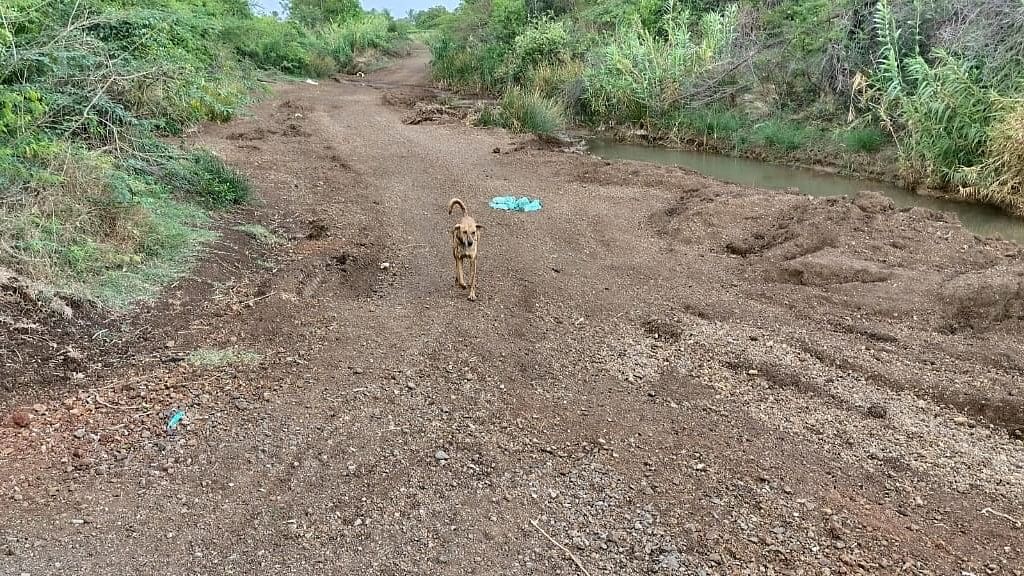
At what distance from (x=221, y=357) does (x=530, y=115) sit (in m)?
12.5

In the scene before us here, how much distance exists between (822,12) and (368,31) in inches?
935

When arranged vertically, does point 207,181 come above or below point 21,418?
above

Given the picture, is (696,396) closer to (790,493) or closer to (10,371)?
(790,493)

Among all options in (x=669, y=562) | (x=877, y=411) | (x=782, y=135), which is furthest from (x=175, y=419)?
(x=782, y=135)

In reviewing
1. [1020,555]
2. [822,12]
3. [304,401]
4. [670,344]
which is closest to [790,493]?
[1020,555]

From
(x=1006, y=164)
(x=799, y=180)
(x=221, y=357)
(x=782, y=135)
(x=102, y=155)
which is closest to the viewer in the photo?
(x=221, y=357)

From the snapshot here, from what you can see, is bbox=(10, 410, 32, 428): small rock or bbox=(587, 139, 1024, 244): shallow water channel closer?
bbox=(10, 410, 32, 428): small rock

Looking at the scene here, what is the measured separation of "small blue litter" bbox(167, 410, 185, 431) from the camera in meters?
3.81

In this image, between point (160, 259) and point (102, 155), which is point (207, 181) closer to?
point (102, 155)

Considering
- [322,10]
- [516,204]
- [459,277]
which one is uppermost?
[322,10]

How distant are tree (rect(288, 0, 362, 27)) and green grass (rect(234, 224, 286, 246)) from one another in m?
32.3

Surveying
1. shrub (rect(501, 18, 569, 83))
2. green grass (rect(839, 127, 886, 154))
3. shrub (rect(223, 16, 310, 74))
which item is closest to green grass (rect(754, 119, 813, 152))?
green grass (rect(839, 127, 886, 154))

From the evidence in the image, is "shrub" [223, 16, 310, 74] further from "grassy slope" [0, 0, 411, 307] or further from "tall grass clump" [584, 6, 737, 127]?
"grassy slope" [0, 0, 411, 307]

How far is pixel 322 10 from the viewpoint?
3775cm
